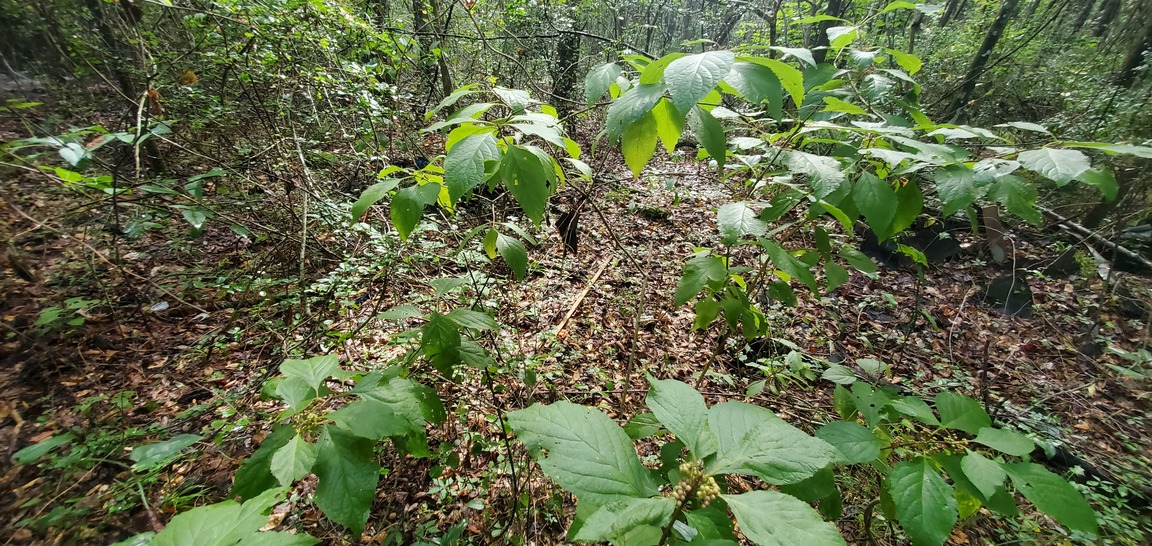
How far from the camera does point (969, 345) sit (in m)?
4.22

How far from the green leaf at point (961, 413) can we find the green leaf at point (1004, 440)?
0.04 metres

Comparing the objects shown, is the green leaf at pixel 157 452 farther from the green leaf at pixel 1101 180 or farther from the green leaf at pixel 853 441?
the green leaf at pixel 1101 180

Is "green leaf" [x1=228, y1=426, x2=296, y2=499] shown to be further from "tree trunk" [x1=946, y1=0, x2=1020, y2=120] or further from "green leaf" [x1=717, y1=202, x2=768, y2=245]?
"tree trunk" [x1=946, y1=0, x2=1020, y2=120]

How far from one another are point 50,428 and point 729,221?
4.07 meters

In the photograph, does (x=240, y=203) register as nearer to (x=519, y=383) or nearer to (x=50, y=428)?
(x=50, y=428)

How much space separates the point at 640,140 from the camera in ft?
3.55

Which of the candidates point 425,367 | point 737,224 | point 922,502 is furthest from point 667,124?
point 425,367

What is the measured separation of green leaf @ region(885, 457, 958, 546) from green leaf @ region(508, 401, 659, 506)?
0.75m

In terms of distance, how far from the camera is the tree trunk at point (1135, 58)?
643cm

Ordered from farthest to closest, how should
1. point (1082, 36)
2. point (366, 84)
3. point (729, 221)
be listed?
1. point (1082, 36)
2. point (366, 84)
3. point (729, 221)

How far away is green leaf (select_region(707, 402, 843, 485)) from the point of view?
0.86 metres

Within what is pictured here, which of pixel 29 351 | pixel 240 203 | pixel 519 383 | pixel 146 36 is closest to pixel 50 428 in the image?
pixel 29 351

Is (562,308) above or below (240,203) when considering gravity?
below

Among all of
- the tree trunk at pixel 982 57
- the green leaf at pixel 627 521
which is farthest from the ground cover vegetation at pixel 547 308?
the tree trunk at pixel 982 57
